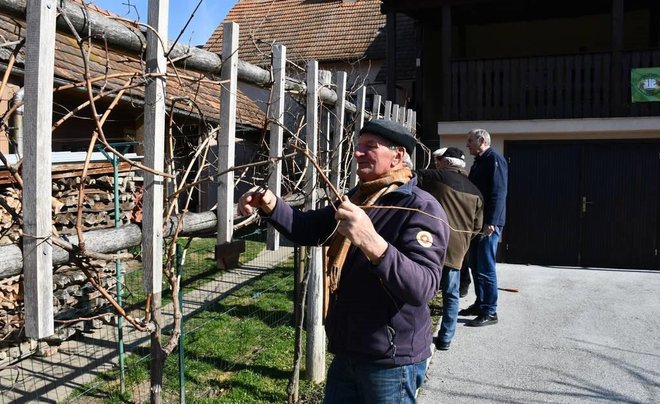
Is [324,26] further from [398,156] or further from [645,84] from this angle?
[398,156]

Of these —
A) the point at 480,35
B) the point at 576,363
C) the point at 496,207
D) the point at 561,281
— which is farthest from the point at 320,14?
the point at 576,363

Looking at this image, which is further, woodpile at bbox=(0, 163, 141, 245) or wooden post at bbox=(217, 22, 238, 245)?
woodpile at bbox=(0, 163, 141, 245)

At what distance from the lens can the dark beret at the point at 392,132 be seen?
2.33 m

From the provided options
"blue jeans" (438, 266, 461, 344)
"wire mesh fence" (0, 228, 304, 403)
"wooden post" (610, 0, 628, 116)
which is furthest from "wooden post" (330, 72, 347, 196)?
"wooden post" (610, 0, 628, 116)

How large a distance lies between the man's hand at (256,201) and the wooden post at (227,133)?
381 mm

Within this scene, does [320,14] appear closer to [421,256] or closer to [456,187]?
[456,187]

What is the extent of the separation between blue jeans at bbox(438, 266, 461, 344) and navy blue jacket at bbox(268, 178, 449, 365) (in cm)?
266

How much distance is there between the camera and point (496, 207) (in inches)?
Result: 225

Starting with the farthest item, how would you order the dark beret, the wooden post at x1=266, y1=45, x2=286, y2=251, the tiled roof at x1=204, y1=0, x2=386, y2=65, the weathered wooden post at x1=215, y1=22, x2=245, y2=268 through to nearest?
the tiled roof at x1=204, y1=0, x2=386, y2=65 < the wooden post at x1=266, y1=45, x2=286, y2=251 < the weathered wooden post at x1=215, y1=22, x2=245, y2=268 < the dark beret

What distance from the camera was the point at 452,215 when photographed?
5074 mm

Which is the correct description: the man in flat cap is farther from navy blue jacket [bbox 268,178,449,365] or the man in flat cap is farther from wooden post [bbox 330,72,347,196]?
wooden post [bbox 330,72,347,196]

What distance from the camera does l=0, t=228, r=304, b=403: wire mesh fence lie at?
445 centimetres

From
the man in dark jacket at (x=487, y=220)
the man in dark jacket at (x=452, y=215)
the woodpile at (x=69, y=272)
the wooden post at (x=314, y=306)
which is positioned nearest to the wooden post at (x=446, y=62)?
the man in dark jacket at (x=487, y=220)

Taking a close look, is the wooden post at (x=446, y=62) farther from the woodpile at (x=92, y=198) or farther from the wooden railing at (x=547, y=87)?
the woodpile at (x=92, y=198)
